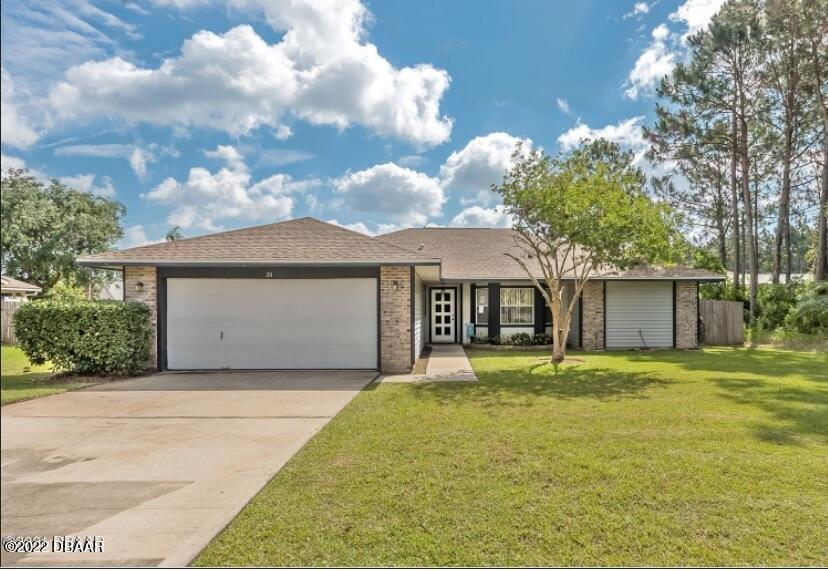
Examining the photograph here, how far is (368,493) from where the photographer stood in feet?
12.4

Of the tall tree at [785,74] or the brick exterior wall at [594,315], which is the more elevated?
the tall tree at [785,74]

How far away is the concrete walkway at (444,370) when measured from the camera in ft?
30.7

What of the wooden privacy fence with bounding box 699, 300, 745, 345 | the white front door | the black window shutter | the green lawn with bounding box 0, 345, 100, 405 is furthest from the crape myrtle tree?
the green lawn with bounding box 0, 345, 100, 405

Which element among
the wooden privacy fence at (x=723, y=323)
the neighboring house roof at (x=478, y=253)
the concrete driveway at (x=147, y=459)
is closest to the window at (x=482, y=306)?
the neighboring house roof at (x=478, y=253)

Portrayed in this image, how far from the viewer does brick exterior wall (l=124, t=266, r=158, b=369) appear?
1035cm

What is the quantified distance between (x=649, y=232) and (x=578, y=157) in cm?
274

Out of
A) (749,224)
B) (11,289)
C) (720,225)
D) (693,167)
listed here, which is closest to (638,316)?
(749,224)

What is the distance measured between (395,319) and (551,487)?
265 inches

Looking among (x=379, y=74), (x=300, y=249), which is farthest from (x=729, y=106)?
(x=300, y=249)

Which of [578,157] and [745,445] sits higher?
[578,157]

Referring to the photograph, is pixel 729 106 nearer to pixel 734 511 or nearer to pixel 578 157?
pixel 578 157

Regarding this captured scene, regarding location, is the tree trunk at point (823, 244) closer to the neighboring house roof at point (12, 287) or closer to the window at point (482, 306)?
the window at point (482, 306)

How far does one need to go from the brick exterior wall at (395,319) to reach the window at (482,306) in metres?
6.82

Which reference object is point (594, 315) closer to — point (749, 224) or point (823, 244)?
point (749, 224)
